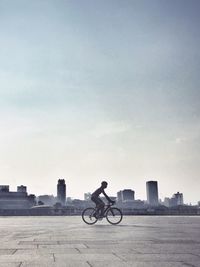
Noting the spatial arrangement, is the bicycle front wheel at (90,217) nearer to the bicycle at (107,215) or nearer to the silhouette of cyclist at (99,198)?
the bicycle at (107,215)

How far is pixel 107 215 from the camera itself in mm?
16547

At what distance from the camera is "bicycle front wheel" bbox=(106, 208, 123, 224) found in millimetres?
16531

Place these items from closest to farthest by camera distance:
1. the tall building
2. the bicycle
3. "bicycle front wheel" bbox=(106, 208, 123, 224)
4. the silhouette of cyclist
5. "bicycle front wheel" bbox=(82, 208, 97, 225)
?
1. the silhouette of cyclist
2. the bicycle
3. "bicycle front wheel" bbox=(106, 208, 123, 224)
4. "bicycle front wheel" bbox=(82, 208, 97, 225)
5. the tall building

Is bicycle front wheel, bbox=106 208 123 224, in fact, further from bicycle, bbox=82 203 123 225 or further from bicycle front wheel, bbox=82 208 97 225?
bicycle front wheel, bbox=82 208 97 225

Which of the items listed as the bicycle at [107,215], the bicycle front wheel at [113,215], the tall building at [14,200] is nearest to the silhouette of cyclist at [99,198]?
the bicycle at [107,215]

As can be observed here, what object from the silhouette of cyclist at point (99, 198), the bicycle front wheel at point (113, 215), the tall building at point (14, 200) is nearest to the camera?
the silhouette of cyclist at point (99, 198)

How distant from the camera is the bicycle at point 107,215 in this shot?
643 inches

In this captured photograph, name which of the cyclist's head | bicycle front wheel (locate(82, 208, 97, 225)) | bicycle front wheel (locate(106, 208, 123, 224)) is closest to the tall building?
bicycle front wheel (locate(82, 208, 97, 225))

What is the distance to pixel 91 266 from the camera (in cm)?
483

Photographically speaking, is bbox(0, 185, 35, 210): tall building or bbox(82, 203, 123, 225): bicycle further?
bbox(0, 185, 35, 210): tall building

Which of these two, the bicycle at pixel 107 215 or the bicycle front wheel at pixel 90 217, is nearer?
the bicycle at pixel 107 215

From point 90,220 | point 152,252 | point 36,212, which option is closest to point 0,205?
point 36,212

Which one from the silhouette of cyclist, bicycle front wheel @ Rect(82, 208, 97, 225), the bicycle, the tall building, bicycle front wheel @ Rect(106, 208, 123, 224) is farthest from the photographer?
the tall building

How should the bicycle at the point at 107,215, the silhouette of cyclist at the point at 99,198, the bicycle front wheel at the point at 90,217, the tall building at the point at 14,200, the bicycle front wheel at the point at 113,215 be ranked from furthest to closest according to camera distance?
1. the tall building at the point at 14,200
2. the bicycle front wheel at the point at 90,217
3. the bicycle front wheel at the point at 113,215
4. the bicycle at the point at 107,215
5. the silhouette of cyclist at the point at 99,198
